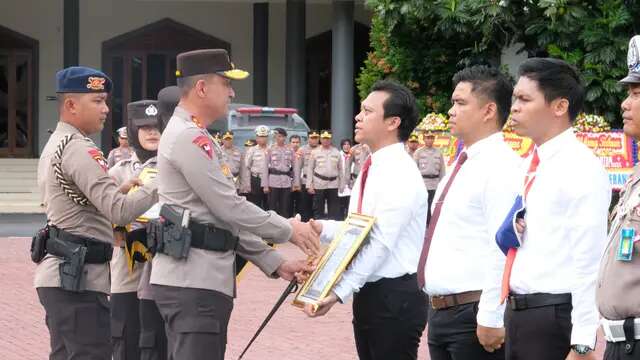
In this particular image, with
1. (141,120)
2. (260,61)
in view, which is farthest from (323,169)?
(141,120)

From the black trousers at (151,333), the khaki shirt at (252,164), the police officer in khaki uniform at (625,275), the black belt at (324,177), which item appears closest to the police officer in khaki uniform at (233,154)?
the khaki shirt at (252,164)

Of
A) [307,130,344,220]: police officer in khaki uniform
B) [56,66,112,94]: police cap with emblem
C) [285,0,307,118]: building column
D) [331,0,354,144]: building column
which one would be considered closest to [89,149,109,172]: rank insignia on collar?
[56,66,112,94]: police cap with emblem

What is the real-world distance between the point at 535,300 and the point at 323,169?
66.8 ft

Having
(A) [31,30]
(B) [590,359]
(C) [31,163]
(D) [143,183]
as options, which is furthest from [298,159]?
(B) [590,359]

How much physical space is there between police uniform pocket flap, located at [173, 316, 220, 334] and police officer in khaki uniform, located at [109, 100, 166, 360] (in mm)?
1668

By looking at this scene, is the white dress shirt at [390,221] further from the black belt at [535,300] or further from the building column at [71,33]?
the building column at [71,33]

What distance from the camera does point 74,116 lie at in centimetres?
606

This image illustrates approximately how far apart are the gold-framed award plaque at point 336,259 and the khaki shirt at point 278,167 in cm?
1939

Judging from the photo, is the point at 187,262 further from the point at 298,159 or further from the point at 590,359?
the point at 298,159

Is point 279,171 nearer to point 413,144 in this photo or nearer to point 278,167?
point 278,167

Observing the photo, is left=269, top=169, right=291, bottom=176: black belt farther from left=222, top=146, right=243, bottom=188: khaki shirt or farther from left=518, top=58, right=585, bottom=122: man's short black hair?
left=518, top=58, right=585, bottom=122: man's short black hair

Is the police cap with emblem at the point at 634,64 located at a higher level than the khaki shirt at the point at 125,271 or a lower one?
higher

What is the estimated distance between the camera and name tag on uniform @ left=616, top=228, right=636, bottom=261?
13.6ft

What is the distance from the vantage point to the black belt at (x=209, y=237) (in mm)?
5266
